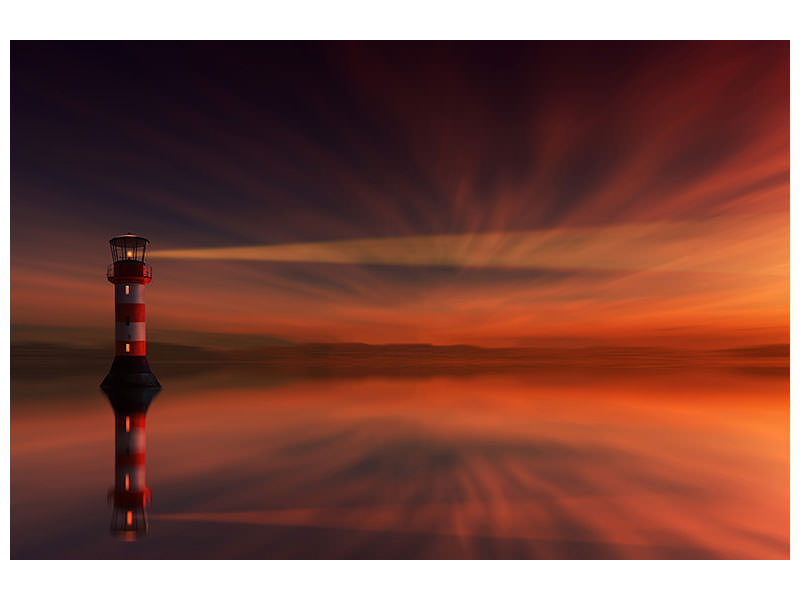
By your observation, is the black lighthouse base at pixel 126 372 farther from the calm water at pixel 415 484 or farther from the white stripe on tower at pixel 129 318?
the calm water at pixel 415 484

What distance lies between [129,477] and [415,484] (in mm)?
5604

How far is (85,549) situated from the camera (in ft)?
19.7

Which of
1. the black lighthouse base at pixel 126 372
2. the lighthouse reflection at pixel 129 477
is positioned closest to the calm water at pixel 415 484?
the lighthouse reflection at pixel 129 477

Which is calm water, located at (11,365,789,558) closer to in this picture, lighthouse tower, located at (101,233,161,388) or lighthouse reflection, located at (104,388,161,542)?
lighthouse reflection, located at (104,388,161,542)

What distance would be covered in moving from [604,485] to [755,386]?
2495 cm

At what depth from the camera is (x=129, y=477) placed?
30.1 ft

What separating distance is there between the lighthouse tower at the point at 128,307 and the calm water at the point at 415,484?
3116mm

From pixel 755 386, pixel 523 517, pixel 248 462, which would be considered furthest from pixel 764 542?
pixel 755 386

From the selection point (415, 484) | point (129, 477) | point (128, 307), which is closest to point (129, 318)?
point (128, 307)

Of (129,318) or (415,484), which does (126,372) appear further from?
(415,484)

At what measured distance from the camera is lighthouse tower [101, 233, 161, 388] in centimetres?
1972

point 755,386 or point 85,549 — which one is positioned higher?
point 755,386

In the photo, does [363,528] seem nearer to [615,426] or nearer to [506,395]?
[615,426]

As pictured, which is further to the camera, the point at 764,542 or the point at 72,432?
the point at 72,432
